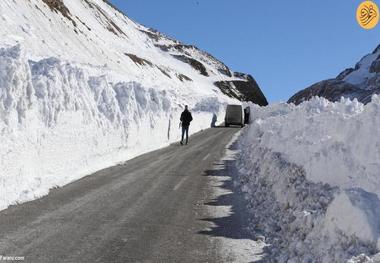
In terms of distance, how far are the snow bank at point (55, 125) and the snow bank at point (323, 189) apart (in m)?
4.88

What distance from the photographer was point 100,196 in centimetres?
1102

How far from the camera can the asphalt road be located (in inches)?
274

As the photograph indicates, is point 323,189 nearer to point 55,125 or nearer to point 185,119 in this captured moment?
Result: point 55,125

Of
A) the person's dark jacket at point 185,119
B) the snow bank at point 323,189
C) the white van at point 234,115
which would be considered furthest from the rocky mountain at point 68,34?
the snow bank at point 323,189

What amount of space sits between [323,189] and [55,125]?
7544 mm

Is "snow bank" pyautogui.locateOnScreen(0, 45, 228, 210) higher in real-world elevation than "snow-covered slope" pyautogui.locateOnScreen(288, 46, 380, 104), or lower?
lower

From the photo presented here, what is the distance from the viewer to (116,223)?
8.63m

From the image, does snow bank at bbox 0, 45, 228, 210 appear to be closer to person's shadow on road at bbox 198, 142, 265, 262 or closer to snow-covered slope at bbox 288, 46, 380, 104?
person's shadow on road at bbox 198, 142, 265, 262

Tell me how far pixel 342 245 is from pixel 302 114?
1031cm

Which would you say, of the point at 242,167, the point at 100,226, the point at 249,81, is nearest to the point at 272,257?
the point at 100,226

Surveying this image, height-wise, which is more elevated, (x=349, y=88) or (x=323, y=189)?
(x=349, y=88)

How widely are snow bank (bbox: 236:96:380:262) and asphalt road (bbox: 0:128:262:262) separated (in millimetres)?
1145

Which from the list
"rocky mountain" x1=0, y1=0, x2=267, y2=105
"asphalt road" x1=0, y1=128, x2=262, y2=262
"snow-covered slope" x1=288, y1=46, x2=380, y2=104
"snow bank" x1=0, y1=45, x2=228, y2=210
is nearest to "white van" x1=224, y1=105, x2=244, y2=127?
"rocky mountain" x1=0, y1=0, x2=267, y2=105

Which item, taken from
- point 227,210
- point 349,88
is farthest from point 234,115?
point 349,88
